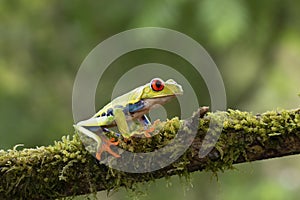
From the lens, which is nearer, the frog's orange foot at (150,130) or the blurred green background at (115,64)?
the frog's orange foot at (150,130)

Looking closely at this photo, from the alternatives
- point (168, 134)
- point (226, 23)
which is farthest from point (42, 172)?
point (226, 23)

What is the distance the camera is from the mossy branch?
8.28ft

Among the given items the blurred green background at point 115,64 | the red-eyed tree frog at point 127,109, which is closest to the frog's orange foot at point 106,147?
the red-eyed tree frog at point 127,109

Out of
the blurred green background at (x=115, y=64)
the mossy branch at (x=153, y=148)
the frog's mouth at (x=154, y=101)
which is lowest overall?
the mossy branch at (x=153, y=148)

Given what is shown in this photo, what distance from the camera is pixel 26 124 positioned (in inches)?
263

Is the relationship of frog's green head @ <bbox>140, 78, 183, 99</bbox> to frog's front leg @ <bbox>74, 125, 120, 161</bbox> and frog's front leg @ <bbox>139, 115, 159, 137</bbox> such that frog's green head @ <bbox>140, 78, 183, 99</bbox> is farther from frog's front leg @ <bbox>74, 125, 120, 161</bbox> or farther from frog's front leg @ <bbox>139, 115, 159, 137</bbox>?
frog's front leg @ <bbox>74, 125, 120, 161</bbox>

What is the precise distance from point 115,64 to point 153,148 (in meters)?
3.86

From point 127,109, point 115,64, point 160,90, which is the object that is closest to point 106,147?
point 127,109

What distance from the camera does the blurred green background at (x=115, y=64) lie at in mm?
6105

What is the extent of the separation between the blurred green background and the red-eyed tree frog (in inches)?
128

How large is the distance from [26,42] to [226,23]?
2.62 m

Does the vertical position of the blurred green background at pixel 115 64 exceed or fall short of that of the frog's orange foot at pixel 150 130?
it exceeds it

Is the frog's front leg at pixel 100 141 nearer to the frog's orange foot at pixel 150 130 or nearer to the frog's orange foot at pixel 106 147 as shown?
the frog's orange foot at pixel 106 147

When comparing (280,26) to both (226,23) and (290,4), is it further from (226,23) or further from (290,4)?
(226,23)
